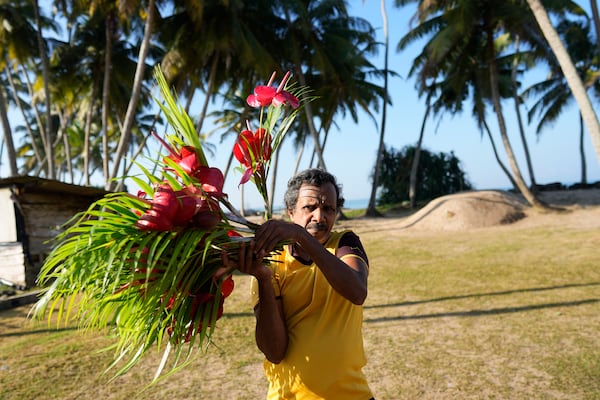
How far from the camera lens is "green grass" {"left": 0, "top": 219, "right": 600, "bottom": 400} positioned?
3441 millimetres

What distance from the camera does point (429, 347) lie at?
4.26m

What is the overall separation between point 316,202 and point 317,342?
496 mm

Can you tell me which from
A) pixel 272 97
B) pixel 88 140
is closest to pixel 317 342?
pixel 272 97

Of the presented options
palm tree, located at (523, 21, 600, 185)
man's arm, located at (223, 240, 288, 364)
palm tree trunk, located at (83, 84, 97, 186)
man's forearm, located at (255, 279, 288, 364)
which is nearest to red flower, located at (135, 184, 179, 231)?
man's arm, located at (223, 240, 288, 364)

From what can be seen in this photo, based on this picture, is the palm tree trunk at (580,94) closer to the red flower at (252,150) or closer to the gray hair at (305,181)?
the gray hair at (305,181)

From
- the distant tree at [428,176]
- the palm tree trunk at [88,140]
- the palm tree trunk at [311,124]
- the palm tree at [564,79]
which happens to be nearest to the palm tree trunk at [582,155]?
the palm tree at [564,79]

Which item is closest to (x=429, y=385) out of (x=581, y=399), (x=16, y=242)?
(x=581, y=399)

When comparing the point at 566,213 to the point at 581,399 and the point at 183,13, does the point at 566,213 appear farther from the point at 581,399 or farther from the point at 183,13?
the point at 183,13

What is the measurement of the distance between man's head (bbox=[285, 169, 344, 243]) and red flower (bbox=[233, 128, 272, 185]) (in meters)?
0.24

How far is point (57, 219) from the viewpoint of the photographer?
9.50m

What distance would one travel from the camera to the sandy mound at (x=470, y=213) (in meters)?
14.0

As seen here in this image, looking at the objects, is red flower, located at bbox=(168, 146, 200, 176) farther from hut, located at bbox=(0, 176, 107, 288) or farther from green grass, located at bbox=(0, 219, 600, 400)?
hut, located at bbox=(0, 176, 107, 288)

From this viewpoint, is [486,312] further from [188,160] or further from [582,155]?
[582,155]

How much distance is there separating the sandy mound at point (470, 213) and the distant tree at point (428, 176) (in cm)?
1157
